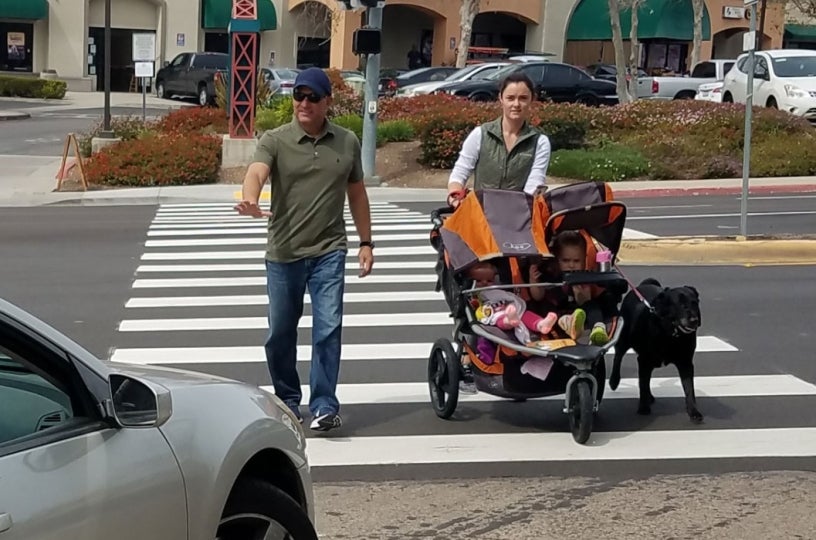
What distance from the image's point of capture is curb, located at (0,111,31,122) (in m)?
38.6

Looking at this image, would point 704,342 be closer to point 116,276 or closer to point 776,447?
point 776,447

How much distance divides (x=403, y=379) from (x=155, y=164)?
50.8ft

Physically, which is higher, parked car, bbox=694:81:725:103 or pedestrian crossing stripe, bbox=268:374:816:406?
parked car, bbox=694:81:725:103

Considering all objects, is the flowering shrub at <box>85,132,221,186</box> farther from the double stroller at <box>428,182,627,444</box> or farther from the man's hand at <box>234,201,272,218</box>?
the man's hand at <box>234,201,272,218</box>

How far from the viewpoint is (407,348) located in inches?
377

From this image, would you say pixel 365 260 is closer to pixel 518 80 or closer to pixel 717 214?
pixel 518 80

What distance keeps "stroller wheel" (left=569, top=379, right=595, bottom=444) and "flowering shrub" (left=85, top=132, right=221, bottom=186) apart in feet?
55.9

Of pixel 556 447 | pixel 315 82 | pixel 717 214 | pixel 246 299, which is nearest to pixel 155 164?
pixel 717 214

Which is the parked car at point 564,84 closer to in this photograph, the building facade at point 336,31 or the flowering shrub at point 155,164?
the flowering shrub at point 155,164

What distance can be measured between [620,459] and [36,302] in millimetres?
6535

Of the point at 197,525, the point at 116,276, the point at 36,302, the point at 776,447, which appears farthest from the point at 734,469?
the point at 116,276

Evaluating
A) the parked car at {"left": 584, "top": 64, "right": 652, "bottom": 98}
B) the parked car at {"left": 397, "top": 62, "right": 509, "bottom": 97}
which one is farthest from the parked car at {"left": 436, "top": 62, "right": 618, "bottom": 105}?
the parked car at {"left": 584, "top": 64, "right": 652, "bottom": 98}

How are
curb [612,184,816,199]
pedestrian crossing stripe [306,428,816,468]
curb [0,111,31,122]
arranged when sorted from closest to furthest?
1. pedestrian crossing stripe [306,428,816,468]
2. curb [612,184,816,199]
3. curb [0,111,31,122]

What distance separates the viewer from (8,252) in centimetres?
1445
